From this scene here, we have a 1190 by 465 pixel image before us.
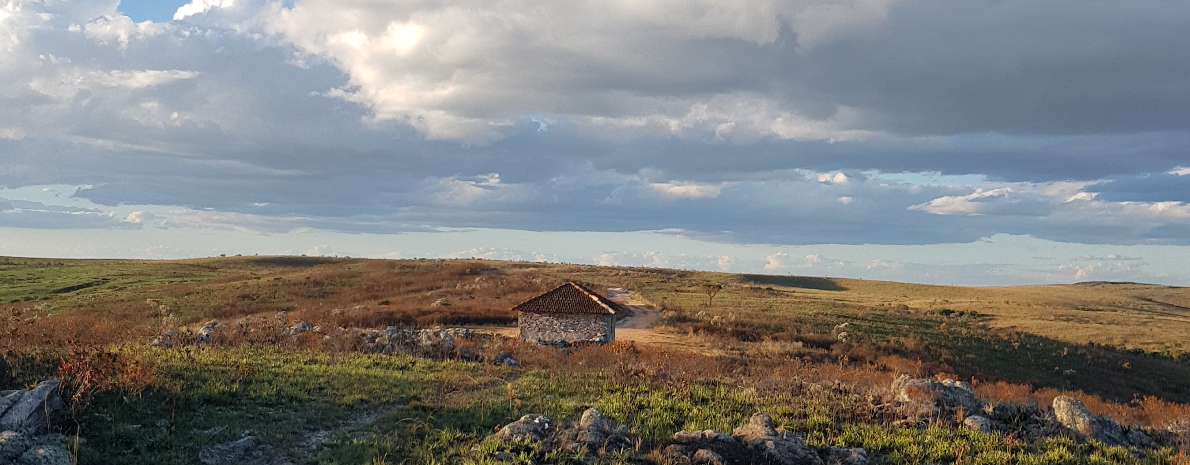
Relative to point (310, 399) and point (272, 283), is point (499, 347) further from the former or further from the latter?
point (272, 283)

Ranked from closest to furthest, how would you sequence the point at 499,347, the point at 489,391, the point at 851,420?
the point at 851,420 → the point at 489,391 → the point at 499,347

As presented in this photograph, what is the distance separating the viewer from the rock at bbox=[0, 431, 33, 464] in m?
7.83

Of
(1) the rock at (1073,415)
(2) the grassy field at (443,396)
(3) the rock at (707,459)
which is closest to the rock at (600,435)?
(2) the grassy field at (443,396)

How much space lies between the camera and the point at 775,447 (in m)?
10.2

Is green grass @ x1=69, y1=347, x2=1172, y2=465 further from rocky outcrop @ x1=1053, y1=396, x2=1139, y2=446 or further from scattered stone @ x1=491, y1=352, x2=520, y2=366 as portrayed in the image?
scattered stone @ x1=491, y1=352, x2=520, y2=366

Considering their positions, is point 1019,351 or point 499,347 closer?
point 499,347

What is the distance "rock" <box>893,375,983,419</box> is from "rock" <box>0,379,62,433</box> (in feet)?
46.3

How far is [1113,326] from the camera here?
61562 millimetres

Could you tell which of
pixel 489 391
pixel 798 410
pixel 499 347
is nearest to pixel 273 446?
pixel 489 391

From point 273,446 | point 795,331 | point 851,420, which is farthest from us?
point 795,331

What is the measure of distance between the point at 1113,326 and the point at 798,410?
64.5 m

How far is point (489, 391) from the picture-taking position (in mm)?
15117

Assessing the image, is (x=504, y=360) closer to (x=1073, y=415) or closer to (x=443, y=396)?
(x=443, y=396)

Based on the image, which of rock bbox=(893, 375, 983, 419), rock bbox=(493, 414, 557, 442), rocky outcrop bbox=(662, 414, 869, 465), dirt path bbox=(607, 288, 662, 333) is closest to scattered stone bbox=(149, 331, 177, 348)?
rock bbox=(493, 414, 557, 442)
